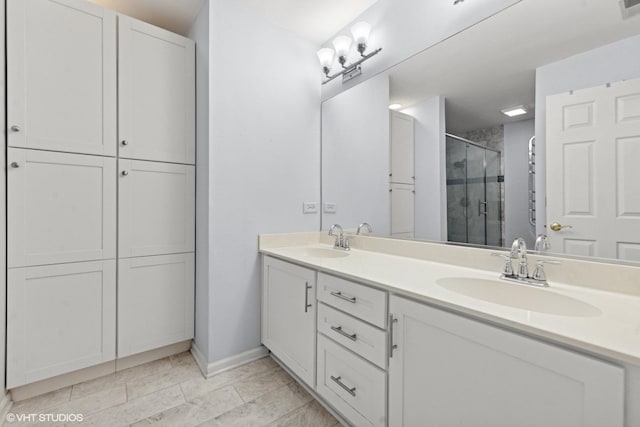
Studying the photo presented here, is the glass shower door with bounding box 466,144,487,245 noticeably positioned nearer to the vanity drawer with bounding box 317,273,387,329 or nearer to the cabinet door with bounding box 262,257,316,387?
the vanity drawer with bounding box 317,273,387,329

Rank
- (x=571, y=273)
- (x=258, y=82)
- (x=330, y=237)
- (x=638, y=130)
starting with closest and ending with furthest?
1. (x=638, y=130)
2. (x=571, y=273)
3. (x=258, y=82)
4. (x=330, y=237)

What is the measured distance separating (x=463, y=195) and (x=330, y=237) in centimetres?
104

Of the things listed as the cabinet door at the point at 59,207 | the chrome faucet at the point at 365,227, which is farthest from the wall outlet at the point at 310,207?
the cabinet door at the point at 59,207

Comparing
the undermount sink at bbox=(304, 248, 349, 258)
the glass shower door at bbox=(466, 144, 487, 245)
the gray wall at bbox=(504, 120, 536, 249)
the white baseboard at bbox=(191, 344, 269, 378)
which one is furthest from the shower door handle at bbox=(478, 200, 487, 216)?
the white baseboard at bbox=(191, 344, 269, 378)

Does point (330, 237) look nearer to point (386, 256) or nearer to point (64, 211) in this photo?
point (386, 256)

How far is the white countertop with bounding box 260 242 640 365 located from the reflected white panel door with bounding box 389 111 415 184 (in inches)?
20.6

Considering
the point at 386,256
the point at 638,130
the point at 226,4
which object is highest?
the point at 226,4

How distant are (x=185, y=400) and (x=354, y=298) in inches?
44.5

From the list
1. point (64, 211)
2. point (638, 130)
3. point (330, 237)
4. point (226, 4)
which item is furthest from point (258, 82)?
point (638, 130)

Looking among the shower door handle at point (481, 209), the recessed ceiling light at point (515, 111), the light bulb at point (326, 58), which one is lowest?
the shower door handle at point (481, 209)

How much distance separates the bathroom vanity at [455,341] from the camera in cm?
66

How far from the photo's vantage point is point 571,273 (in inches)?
42.4

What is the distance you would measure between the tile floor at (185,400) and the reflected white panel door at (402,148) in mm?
1364

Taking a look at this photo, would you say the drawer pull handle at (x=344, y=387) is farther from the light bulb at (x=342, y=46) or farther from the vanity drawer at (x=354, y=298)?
the light bulb at (x=342, y=46)
